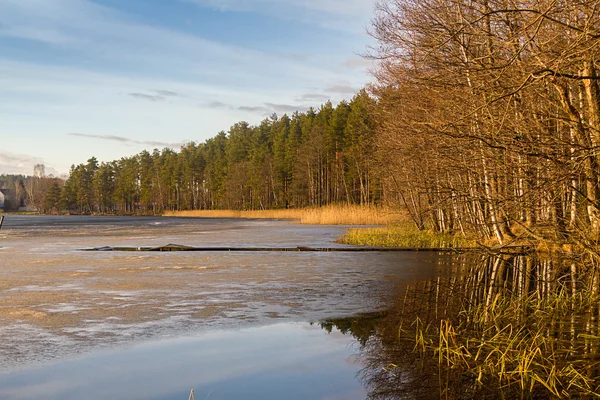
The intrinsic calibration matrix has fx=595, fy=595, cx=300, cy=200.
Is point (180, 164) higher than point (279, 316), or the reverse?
point (180, 164)

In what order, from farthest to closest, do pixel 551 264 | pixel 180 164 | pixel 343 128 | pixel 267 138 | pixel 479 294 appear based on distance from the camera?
pixel 180 164 → pixel 267 138 → pixel 343 128 → pixel 551 264 → pixel 479 294

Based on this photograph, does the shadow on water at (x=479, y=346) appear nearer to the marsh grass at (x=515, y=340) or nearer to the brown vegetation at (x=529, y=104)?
the marsh grass at (x=515, y=340)

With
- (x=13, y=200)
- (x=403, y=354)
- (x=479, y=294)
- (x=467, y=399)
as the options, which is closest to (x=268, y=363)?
(x=403, y=354)

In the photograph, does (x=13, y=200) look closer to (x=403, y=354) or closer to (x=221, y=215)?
(x=221, y=215)

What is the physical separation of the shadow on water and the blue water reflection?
40 centimetres

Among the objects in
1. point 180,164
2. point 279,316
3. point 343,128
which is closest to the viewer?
point 279,316

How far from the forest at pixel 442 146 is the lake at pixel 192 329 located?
2573 mm

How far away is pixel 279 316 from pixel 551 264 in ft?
32.1

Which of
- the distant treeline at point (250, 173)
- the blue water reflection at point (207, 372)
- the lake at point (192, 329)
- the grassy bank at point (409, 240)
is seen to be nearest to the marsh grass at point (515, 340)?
the lake at point (192, 329)

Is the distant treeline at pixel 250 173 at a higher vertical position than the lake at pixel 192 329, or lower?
higher

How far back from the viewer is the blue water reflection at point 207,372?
5734 mm

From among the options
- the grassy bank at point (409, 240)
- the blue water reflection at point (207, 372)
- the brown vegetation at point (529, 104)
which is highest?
the brown vegetation at point (529, 104)

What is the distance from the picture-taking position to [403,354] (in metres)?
7.00

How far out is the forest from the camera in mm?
7199
